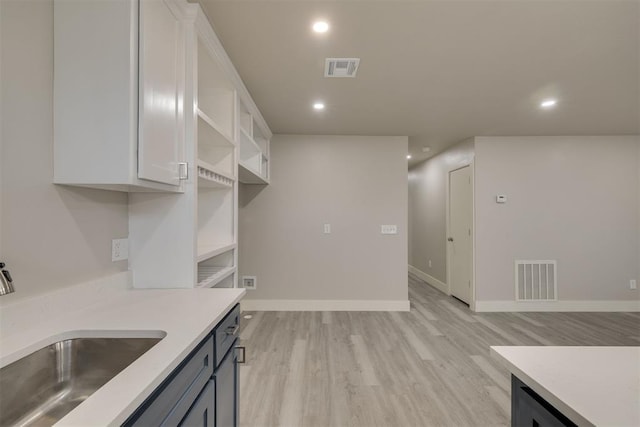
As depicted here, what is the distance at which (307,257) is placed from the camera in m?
4.21

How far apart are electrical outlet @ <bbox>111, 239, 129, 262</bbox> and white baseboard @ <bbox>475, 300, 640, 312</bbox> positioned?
4.25 metres

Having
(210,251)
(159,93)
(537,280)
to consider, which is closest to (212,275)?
(210,251)

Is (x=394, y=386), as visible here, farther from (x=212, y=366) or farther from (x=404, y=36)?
(x=404, y=36)

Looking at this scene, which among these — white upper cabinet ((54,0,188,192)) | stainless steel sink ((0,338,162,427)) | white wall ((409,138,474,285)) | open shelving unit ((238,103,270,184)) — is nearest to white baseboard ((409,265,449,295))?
white wall ((409,138,474,285))

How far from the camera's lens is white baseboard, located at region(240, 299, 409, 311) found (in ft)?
13.6

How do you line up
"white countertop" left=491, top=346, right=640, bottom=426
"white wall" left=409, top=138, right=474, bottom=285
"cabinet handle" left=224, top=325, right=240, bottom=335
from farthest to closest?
"white wall" left=409, top=138, right=474, bottom=285 → "cabinet handle" left=224, top=325, right=240, bottom=335 → "white countertop" left=491, top=346, right=640, bottom=426

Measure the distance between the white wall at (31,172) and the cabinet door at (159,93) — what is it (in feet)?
1.09

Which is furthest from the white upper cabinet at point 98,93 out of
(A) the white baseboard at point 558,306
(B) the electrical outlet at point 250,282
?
(A) the white baseboard at point 558,306

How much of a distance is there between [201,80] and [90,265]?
1470 mm

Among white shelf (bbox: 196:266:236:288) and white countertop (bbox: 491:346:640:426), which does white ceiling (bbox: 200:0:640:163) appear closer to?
white shelf (bbox: 196:266:236:288)

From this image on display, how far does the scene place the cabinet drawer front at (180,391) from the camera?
0.78 meters

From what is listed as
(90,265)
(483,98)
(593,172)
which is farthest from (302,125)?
(593,172)

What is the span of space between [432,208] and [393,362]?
3684mm

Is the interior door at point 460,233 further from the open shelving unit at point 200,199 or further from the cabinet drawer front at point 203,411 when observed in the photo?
the cabinet drawer front at point 203,411
